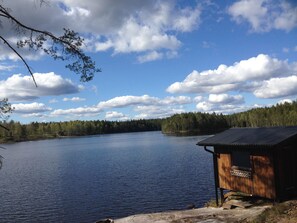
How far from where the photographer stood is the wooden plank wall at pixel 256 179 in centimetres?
1856

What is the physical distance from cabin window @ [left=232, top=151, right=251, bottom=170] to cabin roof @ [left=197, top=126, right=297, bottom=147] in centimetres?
84

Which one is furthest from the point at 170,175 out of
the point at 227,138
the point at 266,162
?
the point at 266,162

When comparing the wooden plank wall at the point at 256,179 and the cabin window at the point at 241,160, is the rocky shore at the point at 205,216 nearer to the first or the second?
the wooden plank wall at the point at 256,179

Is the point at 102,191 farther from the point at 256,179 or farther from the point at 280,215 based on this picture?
the point at 280,215

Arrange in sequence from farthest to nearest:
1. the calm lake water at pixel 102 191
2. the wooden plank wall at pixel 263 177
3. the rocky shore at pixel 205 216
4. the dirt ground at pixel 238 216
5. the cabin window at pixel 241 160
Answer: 1. the calm lake water at pixel 102 191
2. the cabin window at pixel 241 160
3. the wooden plank wall at pixel 263 177
4. the rocky shore at pixel 205 216
5. the dirt ground at pixel 238 216

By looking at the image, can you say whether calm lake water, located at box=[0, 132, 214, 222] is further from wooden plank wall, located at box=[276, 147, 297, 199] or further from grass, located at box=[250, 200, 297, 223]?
grass, located at box=[250, 200, 297, 223]

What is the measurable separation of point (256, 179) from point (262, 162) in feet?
3.52

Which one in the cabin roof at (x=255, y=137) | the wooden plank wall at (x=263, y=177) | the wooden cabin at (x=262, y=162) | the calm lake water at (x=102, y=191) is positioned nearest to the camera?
the cabin roof at (x=255, y=137)

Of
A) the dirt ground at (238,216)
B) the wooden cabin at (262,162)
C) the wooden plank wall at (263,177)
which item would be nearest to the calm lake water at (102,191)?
the dirt ground at (238,216)

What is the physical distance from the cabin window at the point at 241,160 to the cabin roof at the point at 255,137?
0.84 m

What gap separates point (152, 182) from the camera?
41.4m

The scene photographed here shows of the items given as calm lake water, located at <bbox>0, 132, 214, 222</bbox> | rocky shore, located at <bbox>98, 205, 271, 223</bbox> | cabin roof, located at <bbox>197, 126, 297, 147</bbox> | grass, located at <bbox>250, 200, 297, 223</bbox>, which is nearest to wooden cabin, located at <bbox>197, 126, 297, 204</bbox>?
cabin roof, located at <bbox>197, 126, 297, 147</bbox>

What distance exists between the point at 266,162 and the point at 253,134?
228cm

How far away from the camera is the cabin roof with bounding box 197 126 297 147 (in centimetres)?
1808
